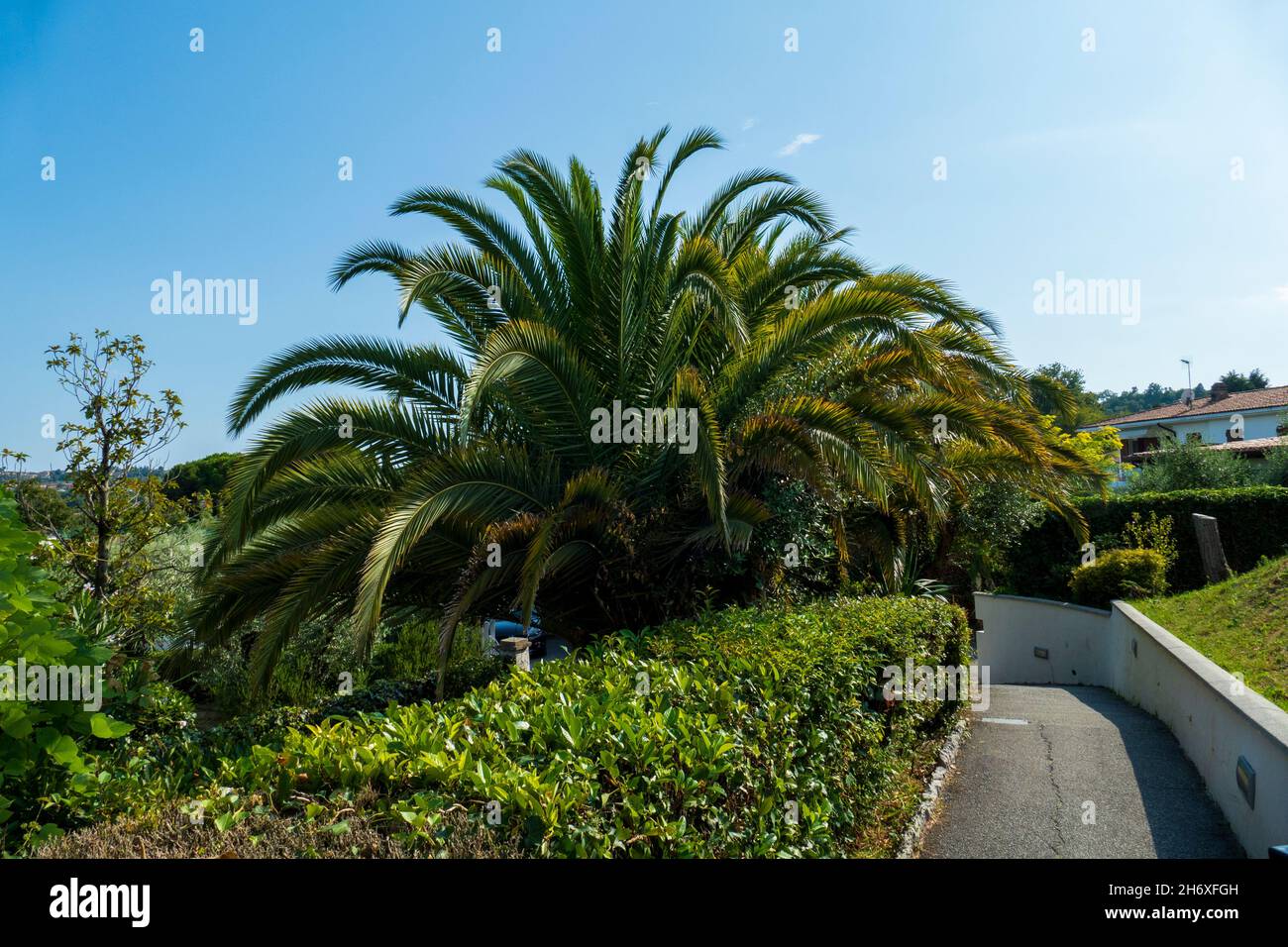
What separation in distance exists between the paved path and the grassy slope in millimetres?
973

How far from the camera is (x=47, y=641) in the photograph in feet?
10.8

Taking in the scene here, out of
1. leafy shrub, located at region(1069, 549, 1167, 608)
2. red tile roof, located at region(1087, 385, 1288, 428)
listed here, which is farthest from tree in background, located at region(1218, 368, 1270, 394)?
leafy shrub, located at region(1069, 549, 1167, 608)

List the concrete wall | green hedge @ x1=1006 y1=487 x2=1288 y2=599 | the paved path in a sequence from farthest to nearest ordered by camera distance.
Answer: green hedge @ x1=1006 y1=487 x2=1288 y2=599 → the paved path → the concrete wall

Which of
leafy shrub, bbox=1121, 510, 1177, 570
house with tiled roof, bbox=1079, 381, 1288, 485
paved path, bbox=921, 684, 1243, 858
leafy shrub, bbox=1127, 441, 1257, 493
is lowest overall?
paved path, bbox=921, 684, 1243, 858

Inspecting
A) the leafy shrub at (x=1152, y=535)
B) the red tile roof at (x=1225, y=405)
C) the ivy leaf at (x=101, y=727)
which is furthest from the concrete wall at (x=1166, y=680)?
the red tile roof at (x=1225, y=405)

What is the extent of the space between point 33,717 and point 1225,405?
5233 cm

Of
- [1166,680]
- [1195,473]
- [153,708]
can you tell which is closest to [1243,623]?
[1166,680]

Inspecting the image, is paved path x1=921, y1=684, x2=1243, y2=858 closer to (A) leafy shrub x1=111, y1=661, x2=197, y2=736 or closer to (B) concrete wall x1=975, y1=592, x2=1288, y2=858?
(B) concrete wall x1=975, y1=592, x2=1288, y2=858

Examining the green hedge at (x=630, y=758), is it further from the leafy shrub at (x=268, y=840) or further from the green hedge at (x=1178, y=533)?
the green hedge at (x=1178, y=533)

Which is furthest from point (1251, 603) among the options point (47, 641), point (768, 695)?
point (47, 641)

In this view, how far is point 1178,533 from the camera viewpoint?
56.4ft

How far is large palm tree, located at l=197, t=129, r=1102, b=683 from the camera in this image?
7.20 meters

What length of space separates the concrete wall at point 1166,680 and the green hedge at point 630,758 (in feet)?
7.31
